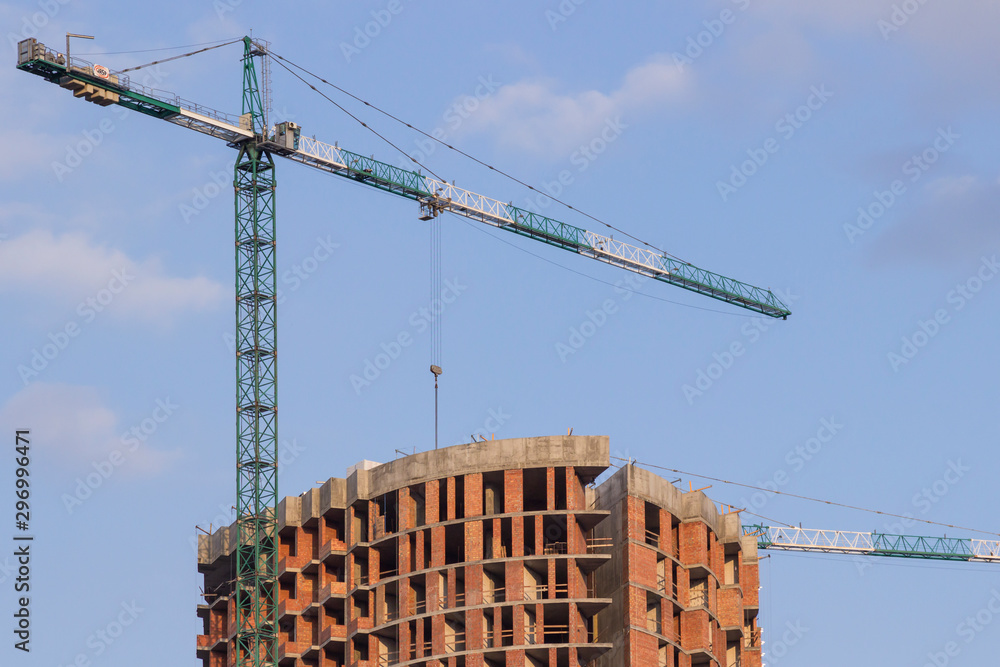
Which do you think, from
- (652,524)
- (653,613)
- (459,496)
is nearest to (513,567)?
(459,496)

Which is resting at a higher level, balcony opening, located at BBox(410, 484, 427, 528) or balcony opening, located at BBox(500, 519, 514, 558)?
balcony opening, located at BBox(410, 484, 427, 528)

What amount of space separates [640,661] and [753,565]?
98.3 feet

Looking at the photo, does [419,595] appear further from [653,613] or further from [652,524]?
[652,524]

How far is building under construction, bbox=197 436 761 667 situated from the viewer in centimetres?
14250

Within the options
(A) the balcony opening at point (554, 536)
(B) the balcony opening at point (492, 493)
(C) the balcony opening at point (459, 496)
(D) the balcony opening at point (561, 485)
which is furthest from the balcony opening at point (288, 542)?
(D) the balcony opening at point (561, 485)

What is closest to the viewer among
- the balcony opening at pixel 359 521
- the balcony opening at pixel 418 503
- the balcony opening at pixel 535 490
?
the balcony opening at pixel 535 490

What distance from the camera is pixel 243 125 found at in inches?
6988

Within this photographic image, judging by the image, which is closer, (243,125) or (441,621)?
(441,621)

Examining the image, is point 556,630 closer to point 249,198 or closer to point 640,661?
point 640,661

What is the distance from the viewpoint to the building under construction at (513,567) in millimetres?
142500

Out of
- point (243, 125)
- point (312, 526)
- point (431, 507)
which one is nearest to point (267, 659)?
point (312, 526)

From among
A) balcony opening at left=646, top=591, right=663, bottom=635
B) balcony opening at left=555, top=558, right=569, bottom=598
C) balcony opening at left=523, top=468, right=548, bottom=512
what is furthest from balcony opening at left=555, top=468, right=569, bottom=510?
balcony opening at left=646, top=591, right=663, bottom=635

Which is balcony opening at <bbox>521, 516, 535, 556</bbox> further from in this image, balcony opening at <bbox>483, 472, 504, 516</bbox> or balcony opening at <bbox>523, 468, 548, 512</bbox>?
balcony opening at <bbox>483, 472, 504, 516</bbox>

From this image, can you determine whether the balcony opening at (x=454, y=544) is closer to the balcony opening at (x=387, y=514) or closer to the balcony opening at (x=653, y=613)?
the balcony opening at (x=387, y=514)
